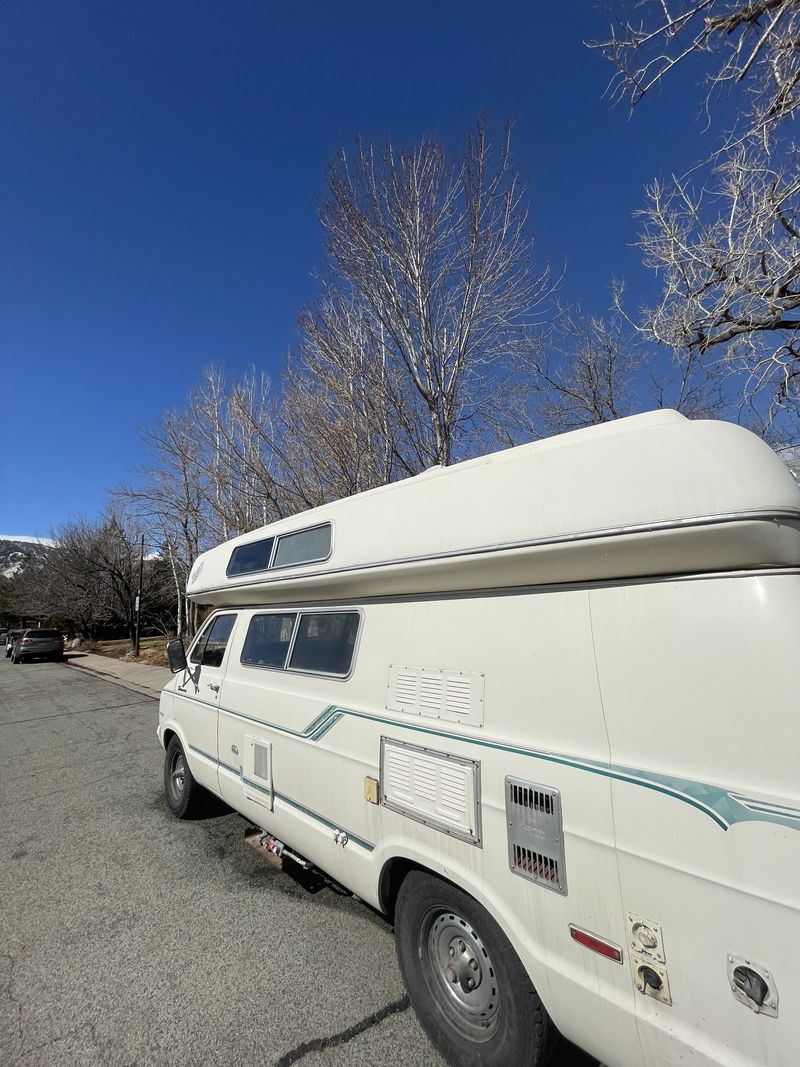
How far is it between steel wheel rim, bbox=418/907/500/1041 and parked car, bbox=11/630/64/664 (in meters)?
28.6

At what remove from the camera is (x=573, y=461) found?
6.43 feet

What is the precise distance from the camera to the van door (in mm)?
4328

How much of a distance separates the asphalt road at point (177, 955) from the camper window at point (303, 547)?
2.26m

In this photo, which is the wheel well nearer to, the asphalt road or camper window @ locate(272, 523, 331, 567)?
the asphalt road

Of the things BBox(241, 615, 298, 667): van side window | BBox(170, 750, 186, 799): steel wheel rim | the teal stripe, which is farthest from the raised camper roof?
BBox(170, 750, 186, 799): steel wheel rim

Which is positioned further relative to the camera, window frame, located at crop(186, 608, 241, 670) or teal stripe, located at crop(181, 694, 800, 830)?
window frame, located at crop(186, 608, 241, 670)

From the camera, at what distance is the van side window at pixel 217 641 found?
455cm

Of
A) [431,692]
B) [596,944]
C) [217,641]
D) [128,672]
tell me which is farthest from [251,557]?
[128,672]

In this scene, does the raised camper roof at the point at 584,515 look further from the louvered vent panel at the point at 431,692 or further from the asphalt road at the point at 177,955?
the asphalt road at the point at 177,955

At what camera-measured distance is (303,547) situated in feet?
11.2

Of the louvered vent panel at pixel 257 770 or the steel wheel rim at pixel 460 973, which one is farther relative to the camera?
the louvered vent panel at pixel 257 770

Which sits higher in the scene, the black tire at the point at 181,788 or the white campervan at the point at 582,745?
the white campervan at the point at 582,745

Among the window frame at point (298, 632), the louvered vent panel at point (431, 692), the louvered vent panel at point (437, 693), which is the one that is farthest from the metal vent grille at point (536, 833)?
the window frame at point (298, 632)

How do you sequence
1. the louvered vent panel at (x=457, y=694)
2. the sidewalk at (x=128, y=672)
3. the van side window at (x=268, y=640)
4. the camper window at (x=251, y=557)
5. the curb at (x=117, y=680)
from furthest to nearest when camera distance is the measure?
1. the sidewalk at (x=128, y=672)
2. the curb at (x=117, y=680)
3. the camper window at (x=251, y=557)
4. the van side window at (x=268, y=640)
5. the louvered vent panel at (x=457, y=694)
